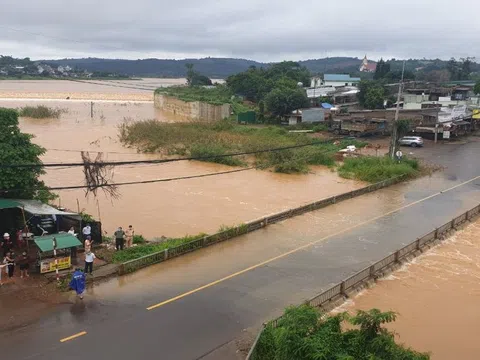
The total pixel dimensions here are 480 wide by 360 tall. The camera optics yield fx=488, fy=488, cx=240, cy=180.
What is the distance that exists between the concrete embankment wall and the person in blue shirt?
50739 millimetres

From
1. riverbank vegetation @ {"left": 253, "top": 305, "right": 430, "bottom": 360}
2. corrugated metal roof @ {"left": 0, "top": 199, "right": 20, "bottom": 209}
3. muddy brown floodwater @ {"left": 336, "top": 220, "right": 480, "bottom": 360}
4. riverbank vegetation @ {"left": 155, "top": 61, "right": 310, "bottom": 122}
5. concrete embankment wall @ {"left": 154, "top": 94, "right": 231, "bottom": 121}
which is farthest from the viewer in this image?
concrete embankment wall @ {"left": 154, "top": 94, "right": 231, "bottom": 121}

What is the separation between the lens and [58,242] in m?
14.1

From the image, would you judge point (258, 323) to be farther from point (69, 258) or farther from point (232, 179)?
point (232, 179)

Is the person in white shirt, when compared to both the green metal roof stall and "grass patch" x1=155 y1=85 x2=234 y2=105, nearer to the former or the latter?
the green metal roof stall

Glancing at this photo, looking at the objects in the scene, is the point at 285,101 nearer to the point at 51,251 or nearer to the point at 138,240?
the point at 138,240

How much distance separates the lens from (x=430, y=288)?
15094 mm

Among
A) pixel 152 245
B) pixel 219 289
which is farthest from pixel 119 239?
pixel 219 289

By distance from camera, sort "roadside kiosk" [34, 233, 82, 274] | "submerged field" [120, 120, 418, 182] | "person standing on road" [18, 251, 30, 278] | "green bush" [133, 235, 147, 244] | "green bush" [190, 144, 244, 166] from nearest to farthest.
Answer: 1. "person standing on road" [18, 251, 30, 278]
2. "roadside kiosk" [34, 233, 82, 274]
3. "green bush" [133, 235, 147, 244]
4. "submerged field" [120, 120, 418, 182]
5. "green bush" [190, 144, 244, 166]

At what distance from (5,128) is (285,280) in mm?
10737

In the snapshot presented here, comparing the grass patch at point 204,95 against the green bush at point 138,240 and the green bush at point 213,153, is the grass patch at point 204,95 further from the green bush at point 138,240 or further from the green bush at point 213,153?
the green bush at point 138,240

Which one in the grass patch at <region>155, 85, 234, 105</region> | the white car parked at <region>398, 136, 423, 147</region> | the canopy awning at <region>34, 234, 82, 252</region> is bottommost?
the white car parked at <region>398, 136, 423, 147</region>

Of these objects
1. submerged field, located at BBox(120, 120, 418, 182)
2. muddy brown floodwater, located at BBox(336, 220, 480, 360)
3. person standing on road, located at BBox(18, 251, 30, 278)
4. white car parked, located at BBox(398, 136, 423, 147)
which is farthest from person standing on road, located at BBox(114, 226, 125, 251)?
white car parked, located at BBox(398, 136, 423, 147)

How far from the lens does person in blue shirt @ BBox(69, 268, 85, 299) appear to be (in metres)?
12.4

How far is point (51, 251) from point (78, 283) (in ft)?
8.26
